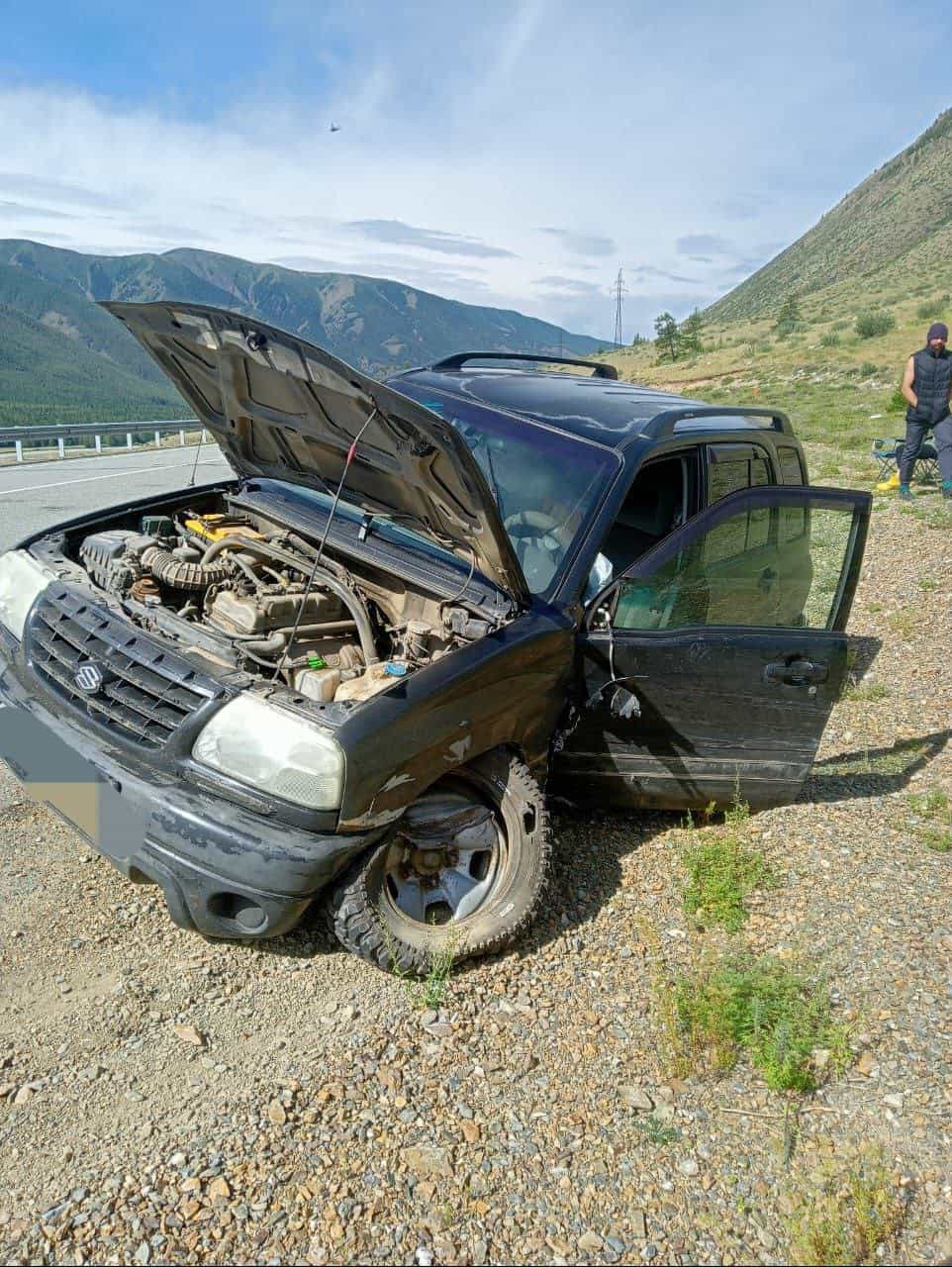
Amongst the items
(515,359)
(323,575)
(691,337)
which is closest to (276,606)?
(323,575)

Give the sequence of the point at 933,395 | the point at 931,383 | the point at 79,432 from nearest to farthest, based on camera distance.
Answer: the point at 931,383 < the point at 933,395 < the point at 79,432

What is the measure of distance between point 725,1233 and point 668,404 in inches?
145

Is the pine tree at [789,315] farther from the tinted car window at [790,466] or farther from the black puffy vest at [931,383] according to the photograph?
the tinted car window at [790,466]

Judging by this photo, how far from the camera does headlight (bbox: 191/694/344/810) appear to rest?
272 cm

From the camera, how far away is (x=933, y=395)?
37.7 feet

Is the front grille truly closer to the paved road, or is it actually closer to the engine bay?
the engine bay

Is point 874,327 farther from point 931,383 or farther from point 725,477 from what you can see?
point 725,477

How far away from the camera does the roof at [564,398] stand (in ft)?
14.0

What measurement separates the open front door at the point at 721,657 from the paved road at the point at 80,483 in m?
6.13

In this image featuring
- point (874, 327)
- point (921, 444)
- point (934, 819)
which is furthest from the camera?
point (874, 327)

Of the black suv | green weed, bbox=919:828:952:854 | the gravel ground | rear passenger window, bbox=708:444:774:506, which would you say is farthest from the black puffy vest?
the gravel ground

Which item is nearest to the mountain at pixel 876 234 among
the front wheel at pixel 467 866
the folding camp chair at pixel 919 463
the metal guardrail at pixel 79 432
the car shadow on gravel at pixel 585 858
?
the metal guardrail at pixel 79 432

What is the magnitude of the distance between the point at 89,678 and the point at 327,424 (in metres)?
1.34

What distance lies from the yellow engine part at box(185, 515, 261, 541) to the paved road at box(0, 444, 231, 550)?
427 centimetres
